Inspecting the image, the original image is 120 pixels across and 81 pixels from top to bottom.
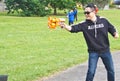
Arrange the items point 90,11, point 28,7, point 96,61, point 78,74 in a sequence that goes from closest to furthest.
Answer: point 90,11
point 96,61
point 78,74
point 28,7

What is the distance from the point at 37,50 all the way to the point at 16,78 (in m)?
6.35

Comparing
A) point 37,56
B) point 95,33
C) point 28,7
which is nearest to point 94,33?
point 95,33

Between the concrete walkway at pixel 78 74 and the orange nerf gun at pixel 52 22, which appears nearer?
the orange nerf gun at pixel 52 22

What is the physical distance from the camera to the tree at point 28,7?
51969mm

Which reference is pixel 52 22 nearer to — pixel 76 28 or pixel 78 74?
pixel 76 28

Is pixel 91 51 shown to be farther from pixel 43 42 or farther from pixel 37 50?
pixel 43 42

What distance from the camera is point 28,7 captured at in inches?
2079

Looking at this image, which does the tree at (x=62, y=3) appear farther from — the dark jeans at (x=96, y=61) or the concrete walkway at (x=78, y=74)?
the dark jeans at (x=96, y=61)

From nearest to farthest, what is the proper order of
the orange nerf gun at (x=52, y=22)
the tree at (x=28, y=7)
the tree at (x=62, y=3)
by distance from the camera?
the orange nerf gun at (x=52, y=22) → the tree at (x=28, y=7) → the tree at (x=62, y=3)

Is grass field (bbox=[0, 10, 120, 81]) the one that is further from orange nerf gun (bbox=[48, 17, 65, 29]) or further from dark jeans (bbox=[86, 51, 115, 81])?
orange nerf gun (bbox=[48, 17, 65, 29])

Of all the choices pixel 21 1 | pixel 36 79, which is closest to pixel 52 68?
pixel 36 79

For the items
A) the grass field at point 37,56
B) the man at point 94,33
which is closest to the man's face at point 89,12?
the man at point 94,33

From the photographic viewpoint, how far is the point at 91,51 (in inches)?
356

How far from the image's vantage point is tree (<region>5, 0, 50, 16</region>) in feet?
171
